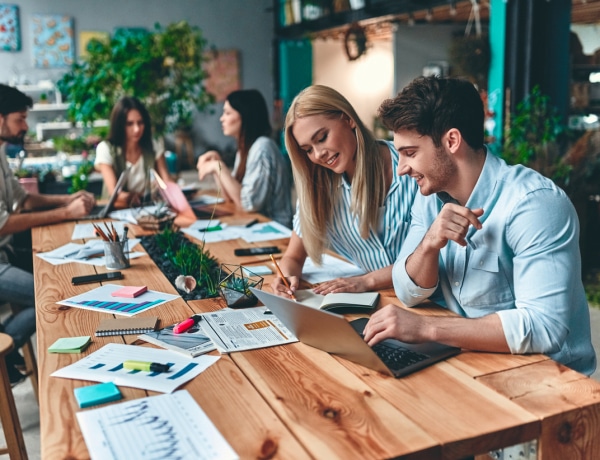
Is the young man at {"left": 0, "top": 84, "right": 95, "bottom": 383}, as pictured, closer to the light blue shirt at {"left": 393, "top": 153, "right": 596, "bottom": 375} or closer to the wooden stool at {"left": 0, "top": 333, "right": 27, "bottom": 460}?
the wooden stool at {"left": 0, "top": 333, "right": 27, "bottom": 460}

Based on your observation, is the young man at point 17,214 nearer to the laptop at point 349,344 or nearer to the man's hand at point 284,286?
the man's hand at point 284,286

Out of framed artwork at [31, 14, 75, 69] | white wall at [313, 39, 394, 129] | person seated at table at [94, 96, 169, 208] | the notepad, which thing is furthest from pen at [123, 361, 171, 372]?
framed artwork at [31, 14, 75, 69]

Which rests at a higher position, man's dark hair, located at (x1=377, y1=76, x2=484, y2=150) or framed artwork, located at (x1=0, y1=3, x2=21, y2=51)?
framed artwork, located at (x1=0, y1=3, x2=21, y2=51)

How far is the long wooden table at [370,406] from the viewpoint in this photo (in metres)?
1.09

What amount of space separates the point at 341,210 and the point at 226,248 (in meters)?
0.59

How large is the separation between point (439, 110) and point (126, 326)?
0.98 m

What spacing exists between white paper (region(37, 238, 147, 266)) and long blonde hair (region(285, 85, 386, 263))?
0.77 m

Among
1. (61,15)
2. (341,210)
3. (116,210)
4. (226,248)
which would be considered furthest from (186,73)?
(61,15)

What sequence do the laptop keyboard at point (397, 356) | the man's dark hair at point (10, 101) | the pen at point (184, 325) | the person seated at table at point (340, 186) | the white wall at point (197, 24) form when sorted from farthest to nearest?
the white wall at point (197, 24)
the man's dark hair at point (10, 101)
the person seated at table at point (340, 186)
the pen at point (184, 325)
the laptop keyboard at point (397, 356)

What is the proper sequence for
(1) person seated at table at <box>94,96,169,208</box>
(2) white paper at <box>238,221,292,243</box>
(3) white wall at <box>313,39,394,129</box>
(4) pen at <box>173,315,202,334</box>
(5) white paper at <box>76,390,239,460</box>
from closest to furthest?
(5) white paper at <box>76,390,239,460</box>, (4) pen at <box>173,315,202,334</box>, (2) white paper at <box>238,221,292,243</box>, (1) person seated at table at <box>94,96,169,208</box>, (3) white wall at <box>313,39,394,129</box>

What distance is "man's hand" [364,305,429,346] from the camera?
1441mm

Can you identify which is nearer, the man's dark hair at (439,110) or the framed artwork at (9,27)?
the man's dark hair at (439,110)

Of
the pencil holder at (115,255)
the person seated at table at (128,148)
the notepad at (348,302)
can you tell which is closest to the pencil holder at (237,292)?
the notepad at (348,302)

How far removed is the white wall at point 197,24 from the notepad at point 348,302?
10.1m
